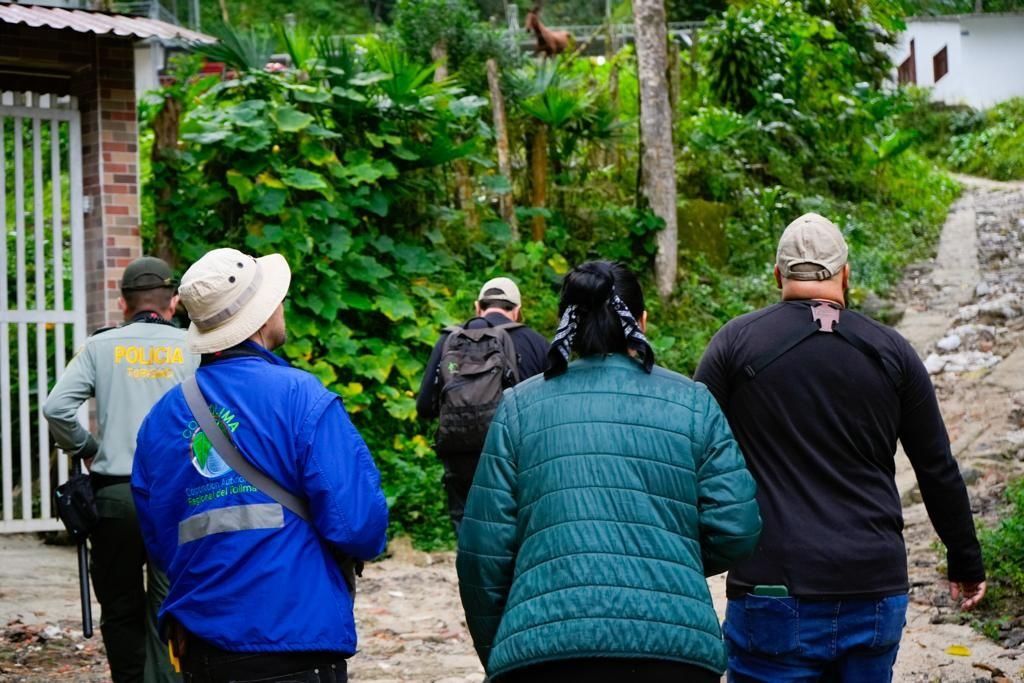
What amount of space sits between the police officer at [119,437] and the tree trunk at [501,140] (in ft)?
24.5

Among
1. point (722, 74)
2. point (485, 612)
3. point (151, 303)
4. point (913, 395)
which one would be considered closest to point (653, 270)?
point (722, 74)

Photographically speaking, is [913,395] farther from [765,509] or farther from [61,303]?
[61,303]

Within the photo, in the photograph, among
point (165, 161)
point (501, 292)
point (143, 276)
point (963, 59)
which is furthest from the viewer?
point (963, 59)

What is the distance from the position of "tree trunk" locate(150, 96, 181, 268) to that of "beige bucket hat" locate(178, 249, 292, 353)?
6808 millimetres

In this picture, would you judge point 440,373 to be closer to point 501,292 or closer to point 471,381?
point 471,381

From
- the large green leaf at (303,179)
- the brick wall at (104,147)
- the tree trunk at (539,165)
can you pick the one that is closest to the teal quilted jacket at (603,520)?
the brick wall at (104,147)

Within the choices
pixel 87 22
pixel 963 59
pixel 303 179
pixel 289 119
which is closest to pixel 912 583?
pixel 303 179

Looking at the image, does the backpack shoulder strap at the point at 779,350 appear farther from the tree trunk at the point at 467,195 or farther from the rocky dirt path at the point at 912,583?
the tree trunk at the point at 467,195

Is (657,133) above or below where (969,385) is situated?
above

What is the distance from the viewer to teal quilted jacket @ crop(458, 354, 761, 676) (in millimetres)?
2754

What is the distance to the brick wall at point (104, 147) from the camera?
330 inches

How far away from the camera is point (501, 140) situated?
41.4 ft

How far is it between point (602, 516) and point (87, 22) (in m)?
6.31

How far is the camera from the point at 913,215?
700 inches
